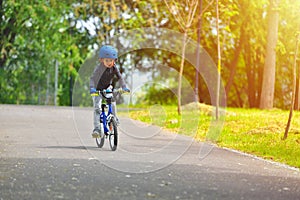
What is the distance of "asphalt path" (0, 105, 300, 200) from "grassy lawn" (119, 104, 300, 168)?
2.23ft

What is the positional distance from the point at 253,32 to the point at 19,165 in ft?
88.7

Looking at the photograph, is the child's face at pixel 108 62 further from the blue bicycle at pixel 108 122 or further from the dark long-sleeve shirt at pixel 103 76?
the blue bicycle at pixel 108 122

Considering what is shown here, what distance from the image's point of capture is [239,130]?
17938mm

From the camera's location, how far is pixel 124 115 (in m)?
24.2

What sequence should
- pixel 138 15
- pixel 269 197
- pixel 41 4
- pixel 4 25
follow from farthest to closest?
pixel 138 15 < pixel 4 25 < pixel 41 4 < pixel 269 197

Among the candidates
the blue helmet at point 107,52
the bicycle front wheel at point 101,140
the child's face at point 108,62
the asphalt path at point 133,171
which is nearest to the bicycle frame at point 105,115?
the bicycle front wheel at point 101,140

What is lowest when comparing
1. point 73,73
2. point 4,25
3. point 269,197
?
point 269,197

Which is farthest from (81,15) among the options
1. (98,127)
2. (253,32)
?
(98,127)

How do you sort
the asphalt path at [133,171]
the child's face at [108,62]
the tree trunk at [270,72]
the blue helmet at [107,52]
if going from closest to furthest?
the asphalt path at [133,171]
the blue helmet at [107,52]
the child's face at [108,62]
the tree trunk at [270,72]

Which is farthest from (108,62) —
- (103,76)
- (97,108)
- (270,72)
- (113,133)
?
(270,72)

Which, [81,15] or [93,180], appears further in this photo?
[81,15]

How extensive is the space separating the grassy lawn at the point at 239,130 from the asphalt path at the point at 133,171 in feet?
2.23

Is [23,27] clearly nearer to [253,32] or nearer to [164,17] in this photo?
[164,17]

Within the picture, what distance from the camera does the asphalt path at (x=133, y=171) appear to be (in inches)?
305
